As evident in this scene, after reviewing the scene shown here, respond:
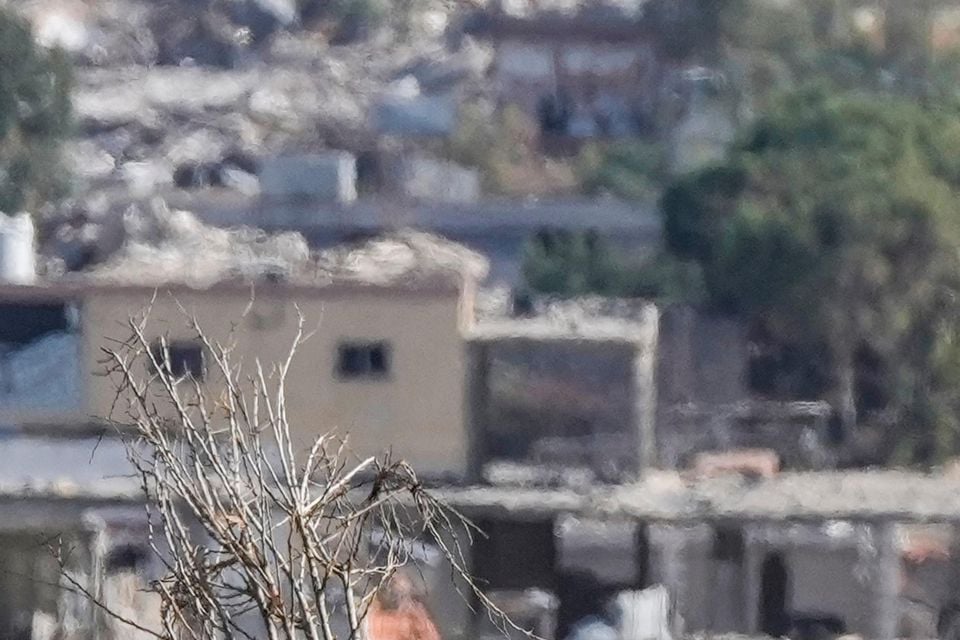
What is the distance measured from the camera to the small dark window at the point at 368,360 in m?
14.7

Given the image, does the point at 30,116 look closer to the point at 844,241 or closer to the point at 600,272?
the point at 600,272

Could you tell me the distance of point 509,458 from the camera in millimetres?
15227

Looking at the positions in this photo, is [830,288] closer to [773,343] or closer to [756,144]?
[773,343]

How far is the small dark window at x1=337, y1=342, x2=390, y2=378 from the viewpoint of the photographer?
1470 cm

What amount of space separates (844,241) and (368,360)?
6745 millimetres

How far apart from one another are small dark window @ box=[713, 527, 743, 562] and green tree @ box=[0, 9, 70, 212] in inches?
516

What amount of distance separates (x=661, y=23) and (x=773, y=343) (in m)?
13.4

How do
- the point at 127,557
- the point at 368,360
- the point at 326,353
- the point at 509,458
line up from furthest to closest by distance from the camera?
the point at 509,458 → the point at 368,360 → the point at 326,353 → the point at 127,557

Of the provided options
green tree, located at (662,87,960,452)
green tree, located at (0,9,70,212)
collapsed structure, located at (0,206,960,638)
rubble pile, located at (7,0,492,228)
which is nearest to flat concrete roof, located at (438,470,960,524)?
collapsed structure, located at (0,206,960,638)

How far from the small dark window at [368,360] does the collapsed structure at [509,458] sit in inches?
0.5

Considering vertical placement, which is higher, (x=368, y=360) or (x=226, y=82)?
(x=226, y=82)

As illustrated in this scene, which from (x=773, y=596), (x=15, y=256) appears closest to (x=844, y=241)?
(x=773, y=596)

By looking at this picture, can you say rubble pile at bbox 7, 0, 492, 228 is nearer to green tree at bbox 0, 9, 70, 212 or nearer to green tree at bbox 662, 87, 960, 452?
green tree at bbox 0, 9, 70, 212

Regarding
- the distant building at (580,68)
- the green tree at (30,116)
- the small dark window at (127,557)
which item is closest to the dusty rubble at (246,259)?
the small dark window at (127,557)
